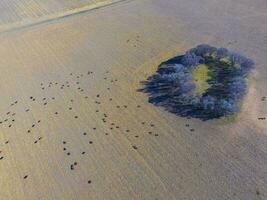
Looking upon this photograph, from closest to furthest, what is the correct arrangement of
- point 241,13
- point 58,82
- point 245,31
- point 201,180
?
point 201,180, point 58,82, point 245,31, point 241,13

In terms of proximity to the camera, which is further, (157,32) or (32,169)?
(157,32)

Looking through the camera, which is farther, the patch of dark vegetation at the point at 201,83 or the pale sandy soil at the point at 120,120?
the patch of dark vegetation at the point at 201,83

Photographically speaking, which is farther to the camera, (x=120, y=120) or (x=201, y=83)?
(x=201, y=83)

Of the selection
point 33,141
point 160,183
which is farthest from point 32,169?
point 160,183

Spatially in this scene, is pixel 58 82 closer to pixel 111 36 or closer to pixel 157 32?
pixel 111 36
